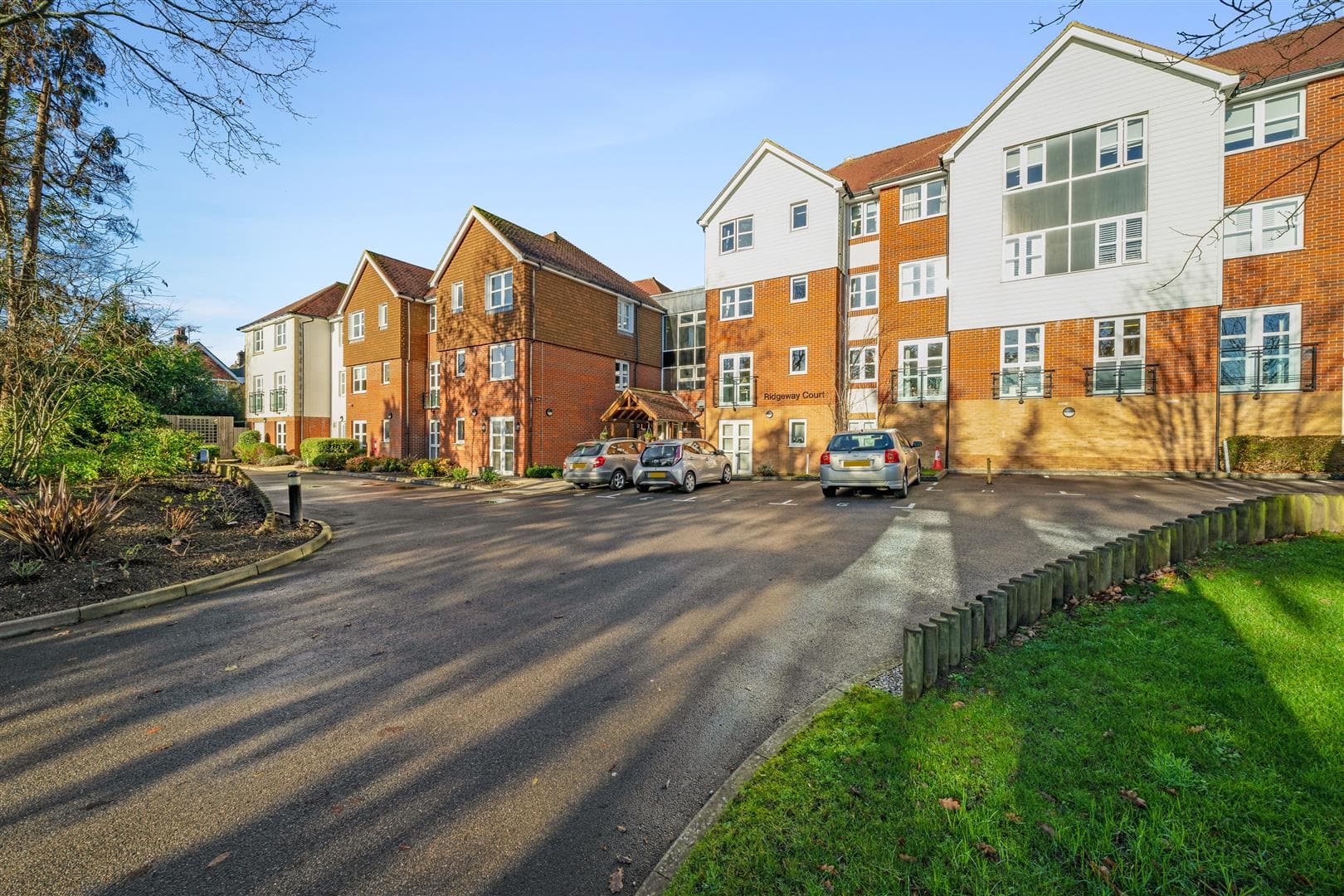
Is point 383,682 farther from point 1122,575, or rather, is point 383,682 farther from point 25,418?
point 25,418

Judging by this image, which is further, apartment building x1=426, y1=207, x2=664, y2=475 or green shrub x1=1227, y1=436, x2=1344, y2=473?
apartment building x1=426, y1=207, x2=664, y2=475

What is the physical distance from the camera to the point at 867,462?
46.3ft

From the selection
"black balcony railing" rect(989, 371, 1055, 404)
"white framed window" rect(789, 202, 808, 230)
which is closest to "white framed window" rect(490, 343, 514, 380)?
"white framed window" rect(789, 202, 808, 230)

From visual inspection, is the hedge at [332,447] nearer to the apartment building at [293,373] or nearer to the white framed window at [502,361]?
the apartment building at [293,373]

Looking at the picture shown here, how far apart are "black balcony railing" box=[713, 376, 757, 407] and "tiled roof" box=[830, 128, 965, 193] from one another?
9.45 meters

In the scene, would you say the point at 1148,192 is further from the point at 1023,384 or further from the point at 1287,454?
the point at 1287,454

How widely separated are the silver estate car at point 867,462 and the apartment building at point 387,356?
76.8 feet

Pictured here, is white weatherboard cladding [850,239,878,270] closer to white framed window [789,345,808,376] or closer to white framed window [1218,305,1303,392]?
white framed window [789,345,808,376]

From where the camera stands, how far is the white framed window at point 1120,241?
18.2 m

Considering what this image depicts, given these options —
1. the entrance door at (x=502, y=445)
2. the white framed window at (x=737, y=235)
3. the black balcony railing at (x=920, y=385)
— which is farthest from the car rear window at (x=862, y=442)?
the entrance door at (x=502, y=445)

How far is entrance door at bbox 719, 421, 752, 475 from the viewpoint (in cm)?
2497

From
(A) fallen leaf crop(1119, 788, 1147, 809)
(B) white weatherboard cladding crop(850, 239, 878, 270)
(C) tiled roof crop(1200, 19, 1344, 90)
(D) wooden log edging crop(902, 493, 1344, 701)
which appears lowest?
(A) fallen leaf crop(1119, 788, 1147, 809)

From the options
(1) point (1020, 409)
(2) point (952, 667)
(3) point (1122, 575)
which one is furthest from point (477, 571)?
(1) point (1020, 409)

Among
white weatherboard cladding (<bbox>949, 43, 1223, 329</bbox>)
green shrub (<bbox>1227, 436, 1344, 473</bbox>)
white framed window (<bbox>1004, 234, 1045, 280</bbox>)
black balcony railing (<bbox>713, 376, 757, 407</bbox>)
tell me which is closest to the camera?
green shrub (<bbox>1227, 436, 1344, 473</bbox>)
